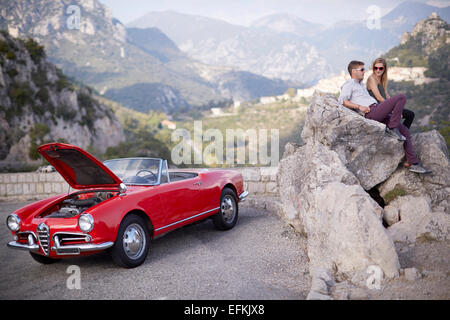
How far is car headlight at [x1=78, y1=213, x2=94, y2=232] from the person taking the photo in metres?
4.18

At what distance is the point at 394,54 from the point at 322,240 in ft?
202

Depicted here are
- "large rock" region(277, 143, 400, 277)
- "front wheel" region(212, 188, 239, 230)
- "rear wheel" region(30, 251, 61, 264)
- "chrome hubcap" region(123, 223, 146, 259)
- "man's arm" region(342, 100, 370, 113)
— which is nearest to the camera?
"large rock" region(277, 143, 400, 277)

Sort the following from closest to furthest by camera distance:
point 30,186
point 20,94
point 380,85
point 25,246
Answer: point 25,246, point 380,85, point 30,186, point 20,94

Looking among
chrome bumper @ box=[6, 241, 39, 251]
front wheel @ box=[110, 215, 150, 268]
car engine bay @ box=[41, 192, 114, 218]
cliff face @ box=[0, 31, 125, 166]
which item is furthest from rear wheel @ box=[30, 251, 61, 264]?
cliff face @ box=[0, 31, 125, 166]

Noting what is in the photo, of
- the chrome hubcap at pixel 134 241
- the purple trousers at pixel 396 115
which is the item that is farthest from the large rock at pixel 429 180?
the chrome hubcap at pixel 134 241

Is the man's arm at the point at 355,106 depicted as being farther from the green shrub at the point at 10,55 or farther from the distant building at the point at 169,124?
the distant building at the point at 169,124

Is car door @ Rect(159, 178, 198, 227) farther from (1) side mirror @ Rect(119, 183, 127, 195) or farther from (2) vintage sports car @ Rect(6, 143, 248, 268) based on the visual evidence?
(1) side mirror @ Rect(119, 183, 127, 195)

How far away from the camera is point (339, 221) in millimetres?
4074

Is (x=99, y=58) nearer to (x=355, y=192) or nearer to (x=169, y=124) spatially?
(x=169, y=124)

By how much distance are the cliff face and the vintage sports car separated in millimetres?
25023

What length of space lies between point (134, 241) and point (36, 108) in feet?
126

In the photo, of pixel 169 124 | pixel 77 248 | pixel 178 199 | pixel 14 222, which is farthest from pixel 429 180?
pixel 169 124

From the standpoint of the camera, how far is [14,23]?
10912 cm
